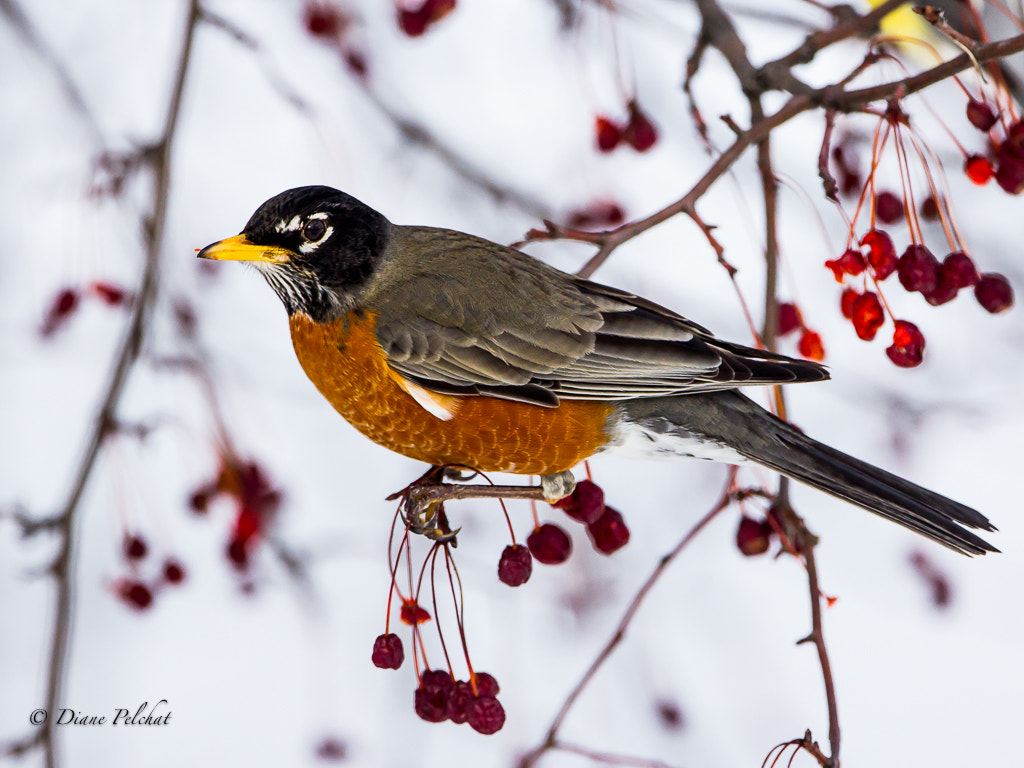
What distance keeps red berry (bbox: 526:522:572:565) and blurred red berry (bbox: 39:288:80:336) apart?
140 cm

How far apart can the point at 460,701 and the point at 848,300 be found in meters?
1.02

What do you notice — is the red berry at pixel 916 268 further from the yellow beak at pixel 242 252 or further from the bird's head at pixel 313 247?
the yellow beak at pixel 242 252

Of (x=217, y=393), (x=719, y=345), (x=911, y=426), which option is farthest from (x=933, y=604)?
(x=217, y=393)

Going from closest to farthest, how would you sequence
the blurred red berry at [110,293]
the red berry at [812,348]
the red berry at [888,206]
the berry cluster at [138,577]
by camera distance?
the red berry at [812,348] < the red berry at [888,206] < the berry cluster at [138,577] < the blurred red berry at [110,293]

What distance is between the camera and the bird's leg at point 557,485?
5.96ft

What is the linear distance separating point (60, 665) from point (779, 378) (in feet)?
4.60

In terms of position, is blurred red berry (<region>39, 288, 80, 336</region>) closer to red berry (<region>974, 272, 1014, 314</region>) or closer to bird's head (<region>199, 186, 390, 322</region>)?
bird's head (<region>199, 186, 390, 322</region>)

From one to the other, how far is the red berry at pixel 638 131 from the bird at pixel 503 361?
0.48 m

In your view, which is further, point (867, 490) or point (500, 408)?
point (500, 408)

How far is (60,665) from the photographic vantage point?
1.73m

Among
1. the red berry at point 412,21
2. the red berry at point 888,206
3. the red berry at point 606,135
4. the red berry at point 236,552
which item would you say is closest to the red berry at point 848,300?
the red berry at point 888,206

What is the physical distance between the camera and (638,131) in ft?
7.30

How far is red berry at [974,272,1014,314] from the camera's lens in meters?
1.73

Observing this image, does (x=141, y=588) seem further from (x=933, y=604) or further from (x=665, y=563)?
(x=933, y=604)
